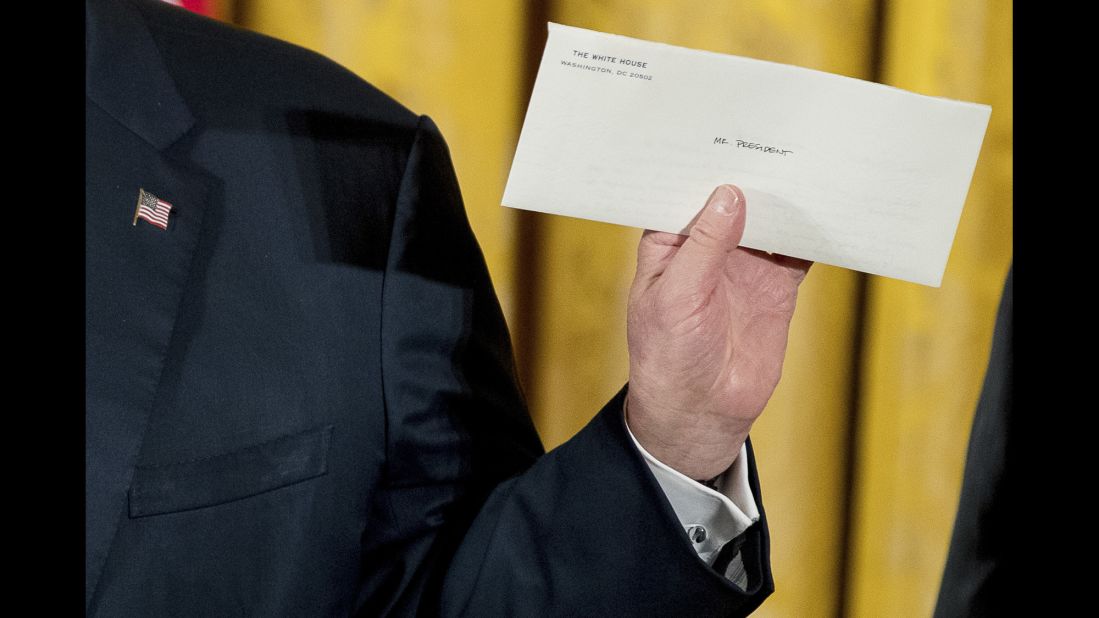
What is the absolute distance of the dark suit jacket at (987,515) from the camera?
623 millimetres

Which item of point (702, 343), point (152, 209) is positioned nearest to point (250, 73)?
point (152, 209)

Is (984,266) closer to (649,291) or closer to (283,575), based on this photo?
(649,291)

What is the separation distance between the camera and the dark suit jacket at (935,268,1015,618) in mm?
623

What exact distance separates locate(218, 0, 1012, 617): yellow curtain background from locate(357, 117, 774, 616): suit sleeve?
1.03ft

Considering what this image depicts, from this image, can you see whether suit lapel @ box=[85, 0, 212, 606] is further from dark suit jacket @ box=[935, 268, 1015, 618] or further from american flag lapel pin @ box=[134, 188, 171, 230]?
dark suit jacket @ box=[935, 268, 1015, 618]

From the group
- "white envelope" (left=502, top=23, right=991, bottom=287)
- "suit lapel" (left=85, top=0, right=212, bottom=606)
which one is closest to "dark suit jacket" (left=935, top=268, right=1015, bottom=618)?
"white envelope" (left=502, top=23, right=991, bottom=287)

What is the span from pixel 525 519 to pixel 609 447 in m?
0.09

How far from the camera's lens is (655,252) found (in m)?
0.67

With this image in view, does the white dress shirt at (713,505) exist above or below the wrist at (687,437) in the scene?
below

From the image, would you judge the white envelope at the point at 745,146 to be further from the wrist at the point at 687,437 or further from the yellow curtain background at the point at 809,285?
the yellow curtain background at the point at 809,285

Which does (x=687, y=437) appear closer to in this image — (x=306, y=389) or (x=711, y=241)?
(x=711, y=241)

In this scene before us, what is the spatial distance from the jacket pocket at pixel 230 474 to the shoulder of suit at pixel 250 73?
26 cm

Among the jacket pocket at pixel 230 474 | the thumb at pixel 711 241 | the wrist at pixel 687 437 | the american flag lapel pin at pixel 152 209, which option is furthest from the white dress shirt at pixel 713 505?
→ the american flag lapel pin at pixel 152 209

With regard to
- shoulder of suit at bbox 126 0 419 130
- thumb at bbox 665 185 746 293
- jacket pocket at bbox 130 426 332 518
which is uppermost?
shoulder of suit at bbox 126 0 419 130
